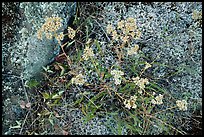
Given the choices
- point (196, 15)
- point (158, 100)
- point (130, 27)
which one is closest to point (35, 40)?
point (130, 27)

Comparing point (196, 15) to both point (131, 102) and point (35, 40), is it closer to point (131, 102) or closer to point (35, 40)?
point (131, 102)

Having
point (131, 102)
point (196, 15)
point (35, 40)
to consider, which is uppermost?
point (196, 15)

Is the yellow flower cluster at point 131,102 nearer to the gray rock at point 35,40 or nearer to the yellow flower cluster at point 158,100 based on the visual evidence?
the yellow flower cluster at point 158,100

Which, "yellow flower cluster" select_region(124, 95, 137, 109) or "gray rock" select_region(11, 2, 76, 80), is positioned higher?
"gray rock" select_region(11, 2, 76, 80)

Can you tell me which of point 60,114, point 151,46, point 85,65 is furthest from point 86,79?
point 151,46

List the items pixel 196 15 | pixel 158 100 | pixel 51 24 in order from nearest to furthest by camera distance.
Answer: pixel 51 24 < pixel 158 100 < pixel 196 15

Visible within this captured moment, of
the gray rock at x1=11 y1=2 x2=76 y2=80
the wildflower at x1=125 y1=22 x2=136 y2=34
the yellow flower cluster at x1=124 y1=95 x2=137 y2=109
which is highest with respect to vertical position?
the wildflower at x1=125 y1=22 x2=136 y2=34

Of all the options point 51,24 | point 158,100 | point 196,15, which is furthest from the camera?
point 196,15

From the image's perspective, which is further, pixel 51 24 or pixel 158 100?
pixel 158 100

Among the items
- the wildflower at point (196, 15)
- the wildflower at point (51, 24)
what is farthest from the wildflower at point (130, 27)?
the wildflower at point (196, 15)

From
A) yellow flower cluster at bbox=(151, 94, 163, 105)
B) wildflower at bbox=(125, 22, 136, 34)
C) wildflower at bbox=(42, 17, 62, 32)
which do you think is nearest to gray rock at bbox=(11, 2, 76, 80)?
wildflower at bbox=(42, 17, 62, 32)

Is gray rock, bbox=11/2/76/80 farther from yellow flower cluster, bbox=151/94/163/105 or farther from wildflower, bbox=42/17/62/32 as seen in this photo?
yellow flower cluster, bbox=151/94/163/105

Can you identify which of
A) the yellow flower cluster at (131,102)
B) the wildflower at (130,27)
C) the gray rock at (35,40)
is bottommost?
the yellow flower cluster at (131,102)
